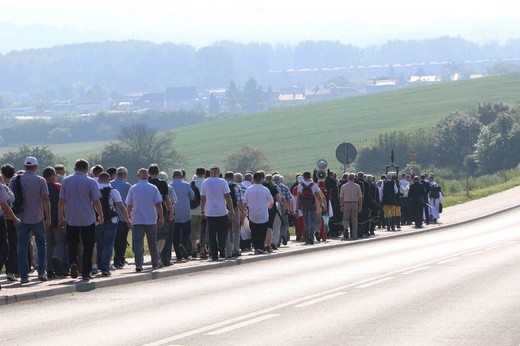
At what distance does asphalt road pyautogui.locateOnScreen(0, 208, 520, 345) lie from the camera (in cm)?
1352

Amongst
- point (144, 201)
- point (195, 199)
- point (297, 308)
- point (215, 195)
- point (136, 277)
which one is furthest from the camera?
point (195, 199)

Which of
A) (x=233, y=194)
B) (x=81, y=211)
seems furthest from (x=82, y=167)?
(x=233, y=194)

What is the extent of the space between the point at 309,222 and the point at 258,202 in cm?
498

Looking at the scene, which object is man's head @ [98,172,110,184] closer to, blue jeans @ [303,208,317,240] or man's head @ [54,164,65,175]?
man's head @ [54,164,65,175]

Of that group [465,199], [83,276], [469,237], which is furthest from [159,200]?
[465,199]

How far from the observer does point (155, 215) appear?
2306 centimetres

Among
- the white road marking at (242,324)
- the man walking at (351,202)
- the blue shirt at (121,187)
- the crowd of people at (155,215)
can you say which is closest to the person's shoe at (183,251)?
the crowd of people at (155,215)

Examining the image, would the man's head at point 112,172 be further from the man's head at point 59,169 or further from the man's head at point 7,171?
the man's head at point 7,171

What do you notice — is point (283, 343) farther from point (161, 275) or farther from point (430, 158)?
point (430, 158)

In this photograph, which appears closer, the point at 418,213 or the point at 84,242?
the point at 84,242

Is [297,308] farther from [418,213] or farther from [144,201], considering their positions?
[418,213]

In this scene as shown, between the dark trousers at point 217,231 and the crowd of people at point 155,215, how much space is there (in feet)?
0.06

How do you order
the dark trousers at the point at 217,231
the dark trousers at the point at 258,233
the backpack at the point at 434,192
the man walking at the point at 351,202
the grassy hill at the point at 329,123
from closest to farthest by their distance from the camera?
the dark trousers at the point at 217,231, the dark trousers at the point at 258,233, the man walking at the point at 351,202, the backpack at the point at 434,192, the grassy hill at the point at 329,123

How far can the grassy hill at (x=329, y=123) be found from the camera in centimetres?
14850
